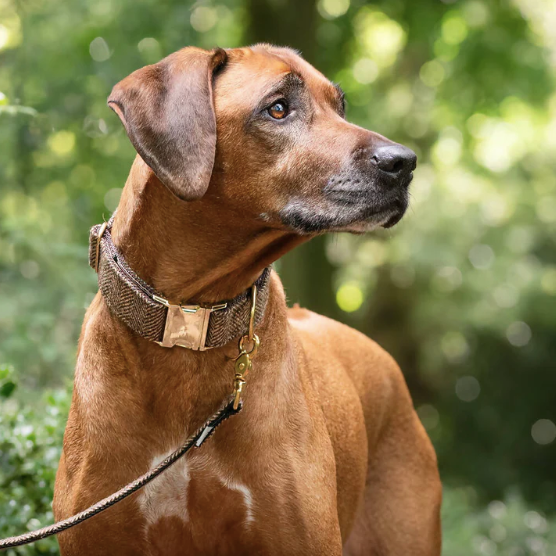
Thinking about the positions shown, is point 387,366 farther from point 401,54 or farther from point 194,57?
point 401,54

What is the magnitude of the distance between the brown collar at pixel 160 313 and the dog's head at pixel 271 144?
0.38 m

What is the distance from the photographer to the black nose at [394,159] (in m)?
A: 3.05

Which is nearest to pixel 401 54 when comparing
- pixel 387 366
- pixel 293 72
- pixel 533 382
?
pixel 533 382

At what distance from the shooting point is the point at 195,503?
303 cm

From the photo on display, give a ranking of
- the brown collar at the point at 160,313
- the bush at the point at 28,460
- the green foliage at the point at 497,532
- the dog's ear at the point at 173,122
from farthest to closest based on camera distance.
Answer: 1. the green foliage at the point at 497,532
2. the bush at the point at 28,460
3. the brown collar at the point at 160,313
4. the dog's ear at the point at 173,122

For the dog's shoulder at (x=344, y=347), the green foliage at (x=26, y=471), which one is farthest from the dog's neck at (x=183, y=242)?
the green foliage at (x=26, y=471)

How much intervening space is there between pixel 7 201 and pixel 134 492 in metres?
6.60

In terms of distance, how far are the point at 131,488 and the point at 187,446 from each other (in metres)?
0.23

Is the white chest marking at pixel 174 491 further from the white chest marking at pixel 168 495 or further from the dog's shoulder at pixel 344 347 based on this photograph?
the dog's shoulder at pixel 344 347

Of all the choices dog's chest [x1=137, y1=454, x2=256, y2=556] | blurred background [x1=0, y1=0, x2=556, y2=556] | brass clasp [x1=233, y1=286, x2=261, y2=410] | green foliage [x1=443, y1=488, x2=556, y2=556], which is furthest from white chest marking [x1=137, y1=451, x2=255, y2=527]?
green foliage [x1=443, y1=488, x2=556, y2=556]

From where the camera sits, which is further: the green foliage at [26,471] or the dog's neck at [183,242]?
the green foliage at [26,471]

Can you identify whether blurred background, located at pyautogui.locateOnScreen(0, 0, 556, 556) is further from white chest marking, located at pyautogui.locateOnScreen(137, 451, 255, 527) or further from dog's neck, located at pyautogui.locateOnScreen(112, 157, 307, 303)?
dog's neck, located at pyautogui.locateOnScreen(112, 157, 307, 303)

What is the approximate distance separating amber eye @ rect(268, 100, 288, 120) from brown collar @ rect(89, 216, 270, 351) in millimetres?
677

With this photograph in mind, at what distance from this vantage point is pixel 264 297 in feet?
10.4
